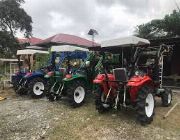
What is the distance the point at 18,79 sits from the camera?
38.0 feet

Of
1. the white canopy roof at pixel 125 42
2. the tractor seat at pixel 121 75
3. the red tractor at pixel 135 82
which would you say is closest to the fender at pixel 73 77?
the red tractor at pixel 135 82

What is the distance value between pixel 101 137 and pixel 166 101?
10.6 ft

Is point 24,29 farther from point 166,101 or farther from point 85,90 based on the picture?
point 166,101

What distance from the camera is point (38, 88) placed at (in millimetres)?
10797

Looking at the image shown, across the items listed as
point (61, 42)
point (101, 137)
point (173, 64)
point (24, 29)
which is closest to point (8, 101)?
point (101, 137)

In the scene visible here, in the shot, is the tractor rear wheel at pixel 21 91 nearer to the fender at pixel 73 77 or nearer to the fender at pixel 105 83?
the fender at pixel 73 77

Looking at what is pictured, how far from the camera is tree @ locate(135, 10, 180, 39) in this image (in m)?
20.5

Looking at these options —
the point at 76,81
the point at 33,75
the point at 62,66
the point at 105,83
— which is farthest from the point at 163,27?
the point at 105,83

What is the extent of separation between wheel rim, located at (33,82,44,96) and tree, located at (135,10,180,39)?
1336 centimetres

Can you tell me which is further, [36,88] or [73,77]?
[36,88]

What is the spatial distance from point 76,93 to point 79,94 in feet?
0.54

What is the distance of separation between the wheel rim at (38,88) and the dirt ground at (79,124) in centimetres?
181

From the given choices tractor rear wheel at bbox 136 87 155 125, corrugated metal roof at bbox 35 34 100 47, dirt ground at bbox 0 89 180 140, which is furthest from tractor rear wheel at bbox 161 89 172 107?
corrugated metal roof at bbox 35 34 100 47

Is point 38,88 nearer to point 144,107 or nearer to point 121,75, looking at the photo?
point 121,75
